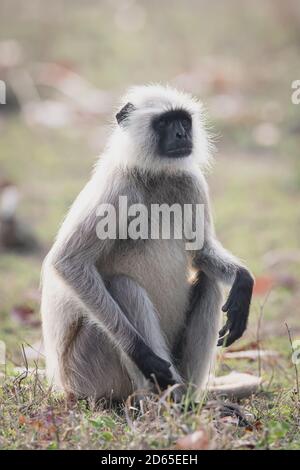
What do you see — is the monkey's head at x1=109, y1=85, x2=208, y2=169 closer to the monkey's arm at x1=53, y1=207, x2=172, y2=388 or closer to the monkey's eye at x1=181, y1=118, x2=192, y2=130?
the monkey's eye at x1=181, y1=118, x2=192, y2=130

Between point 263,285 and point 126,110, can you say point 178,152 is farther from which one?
point 263,285

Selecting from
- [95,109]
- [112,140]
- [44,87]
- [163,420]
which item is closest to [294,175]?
[95,109]

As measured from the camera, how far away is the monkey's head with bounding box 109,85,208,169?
15.2ft

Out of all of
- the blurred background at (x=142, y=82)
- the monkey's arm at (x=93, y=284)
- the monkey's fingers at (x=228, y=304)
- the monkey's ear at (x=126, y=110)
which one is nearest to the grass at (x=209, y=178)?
the blurred background at (x=142, y=82)

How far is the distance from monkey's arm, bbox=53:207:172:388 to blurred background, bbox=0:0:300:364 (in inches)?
59.0

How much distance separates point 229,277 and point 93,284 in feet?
2.52

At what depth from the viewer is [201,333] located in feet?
15.5

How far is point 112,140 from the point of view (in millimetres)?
4887

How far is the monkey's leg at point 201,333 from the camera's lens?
4706 mm

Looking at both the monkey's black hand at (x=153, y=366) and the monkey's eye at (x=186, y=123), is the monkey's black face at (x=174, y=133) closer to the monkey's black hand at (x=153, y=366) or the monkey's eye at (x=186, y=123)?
the monkey's eye at (x=186, y=123)

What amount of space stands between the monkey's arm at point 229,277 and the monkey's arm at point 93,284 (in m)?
0.47

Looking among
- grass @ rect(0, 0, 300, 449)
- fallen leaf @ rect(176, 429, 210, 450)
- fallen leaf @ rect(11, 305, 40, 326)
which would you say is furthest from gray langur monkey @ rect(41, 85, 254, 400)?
fallen leaf @ rect(11, 305, 40, 326)

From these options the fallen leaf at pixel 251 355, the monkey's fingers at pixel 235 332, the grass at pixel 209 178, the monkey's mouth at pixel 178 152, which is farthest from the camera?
the fallen leaf at pixel 251 355

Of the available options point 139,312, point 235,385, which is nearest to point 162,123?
point 139,312
